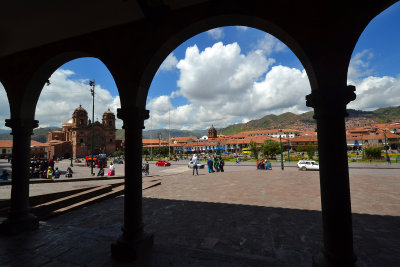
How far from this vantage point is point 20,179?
446cm

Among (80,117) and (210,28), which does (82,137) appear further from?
(210,28)

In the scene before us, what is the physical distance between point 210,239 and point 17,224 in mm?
4293

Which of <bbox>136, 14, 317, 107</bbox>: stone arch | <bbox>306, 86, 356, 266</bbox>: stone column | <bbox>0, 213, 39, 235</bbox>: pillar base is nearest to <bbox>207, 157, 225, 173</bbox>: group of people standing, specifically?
<bbox>0, 213, 39, 235</bbox>: pillar base

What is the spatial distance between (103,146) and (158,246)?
74.1 metres

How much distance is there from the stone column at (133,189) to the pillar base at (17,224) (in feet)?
8.74

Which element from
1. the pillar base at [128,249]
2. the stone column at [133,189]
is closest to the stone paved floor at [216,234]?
the pillar base at [128,249]

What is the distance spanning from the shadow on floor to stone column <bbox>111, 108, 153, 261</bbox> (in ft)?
0.86

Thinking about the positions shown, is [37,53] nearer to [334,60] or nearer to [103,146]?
[334,60]

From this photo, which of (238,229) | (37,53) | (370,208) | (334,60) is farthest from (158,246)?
(370,208)

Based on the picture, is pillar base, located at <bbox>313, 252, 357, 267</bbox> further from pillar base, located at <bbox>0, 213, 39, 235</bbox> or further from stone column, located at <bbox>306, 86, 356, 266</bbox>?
pillar base, located at <bbox>0, 213, 39, 235</bbox>

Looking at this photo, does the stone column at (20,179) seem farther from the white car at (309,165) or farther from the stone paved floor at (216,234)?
the white car at (309,165)

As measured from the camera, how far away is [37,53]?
4344 millimetres

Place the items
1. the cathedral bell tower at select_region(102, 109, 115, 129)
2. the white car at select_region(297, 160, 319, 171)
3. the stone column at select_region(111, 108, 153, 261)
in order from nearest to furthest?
the stone column at select_region(111, 108, 153, 261) < the white car at select_region(297, 160, 319, 171) < the cathedral bell tower at select_region(102, 109, 115, 129)

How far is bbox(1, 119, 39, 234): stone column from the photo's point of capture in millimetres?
4398
